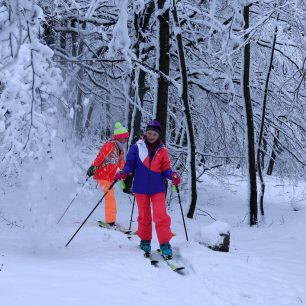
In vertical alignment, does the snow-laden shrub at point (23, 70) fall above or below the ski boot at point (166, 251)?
above

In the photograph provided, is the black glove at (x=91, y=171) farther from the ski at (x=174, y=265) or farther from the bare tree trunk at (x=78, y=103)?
the ski at (x=174, y=265)

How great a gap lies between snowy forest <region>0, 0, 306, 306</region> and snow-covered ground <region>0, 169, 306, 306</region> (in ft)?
0.07

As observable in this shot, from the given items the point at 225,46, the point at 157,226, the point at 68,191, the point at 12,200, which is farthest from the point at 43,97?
the point at 12,200

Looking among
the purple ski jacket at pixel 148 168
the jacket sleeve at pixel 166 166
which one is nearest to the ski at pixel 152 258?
the purple ski jacket at pixel 148 168

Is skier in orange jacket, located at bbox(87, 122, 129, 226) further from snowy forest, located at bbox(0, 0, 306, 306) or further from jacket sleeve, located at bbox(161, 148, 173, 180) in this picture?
jacket sleeve, located at bbox(161, 148, 173, 180)

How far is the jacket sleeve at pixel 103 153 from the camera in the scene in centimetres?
719

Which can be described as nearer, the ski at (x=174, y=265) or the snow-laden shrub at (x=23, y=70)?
the snow-laden shrub at (x=23, y=70)

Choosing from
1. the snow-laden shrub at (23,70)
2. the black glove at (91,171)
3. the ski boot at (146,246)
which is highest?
the snow-laden shrub at (23,70)

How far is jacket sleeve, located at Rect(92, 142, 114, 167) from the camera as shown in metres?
7.19

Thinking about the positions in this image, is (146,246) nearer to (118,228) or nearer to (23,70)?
(118,228)

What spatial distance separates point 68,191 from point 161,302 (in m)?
3.73

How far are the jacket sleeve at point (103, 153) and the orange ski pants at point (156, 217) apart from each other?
5.14ft

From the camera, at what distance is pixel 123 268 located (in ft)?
15.7

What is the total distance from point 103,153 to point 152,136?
173 centimetres
